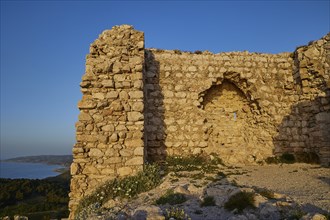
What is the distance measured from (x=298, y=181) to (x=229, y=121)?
3.88m

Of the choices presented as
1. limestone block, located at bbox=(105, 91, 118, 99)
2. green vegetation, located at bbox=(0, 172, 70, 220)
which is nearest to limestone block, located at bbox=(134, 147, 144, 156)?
limestone block, located at bbox=(105, 91, 118, 99)

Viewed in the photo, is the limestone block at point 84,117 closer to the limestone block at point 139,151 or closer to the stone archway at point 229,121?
the limestone block at point 139,151

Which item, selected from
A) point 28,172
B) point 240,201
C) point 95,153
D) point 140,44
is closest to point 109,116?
point 95,153

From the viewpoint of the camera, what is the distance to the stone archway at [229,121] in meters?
9.14

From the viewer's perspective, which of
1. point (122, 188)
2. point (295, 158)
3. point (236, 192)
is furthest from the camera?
point (295, 158)

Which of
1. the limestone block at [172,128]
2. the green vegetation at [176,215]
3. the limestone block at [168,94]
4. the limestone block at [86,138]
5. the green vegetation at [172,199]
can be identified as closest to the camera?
the green vegetation at [176,215]

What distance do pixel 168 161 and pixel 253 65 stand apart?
4952 millimetres

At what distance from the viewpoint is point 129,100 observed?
7.04 m

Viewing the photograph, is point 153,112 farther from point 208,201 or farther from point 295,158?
point 295,158

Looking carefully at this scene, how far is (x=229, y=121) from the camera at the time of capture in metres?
9.74

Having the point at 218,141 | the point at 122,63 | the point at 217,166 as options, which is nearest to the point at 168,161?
the point at 217,166

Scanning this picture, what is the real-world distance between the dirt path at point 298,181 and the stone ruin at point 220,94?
1263mm

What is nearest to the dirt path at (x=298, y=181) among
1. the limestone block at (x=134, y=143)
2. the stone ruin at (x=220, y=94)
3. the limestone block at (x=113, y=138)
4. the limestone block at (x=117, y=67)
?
the stone ruin at (x=220, y=94)

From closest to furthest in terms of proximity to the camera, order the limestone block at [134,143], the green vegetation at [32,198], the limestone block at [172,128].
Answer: the limestone block at [134,143], the limestone block at [172,128], the green vegetation at [32,198]
